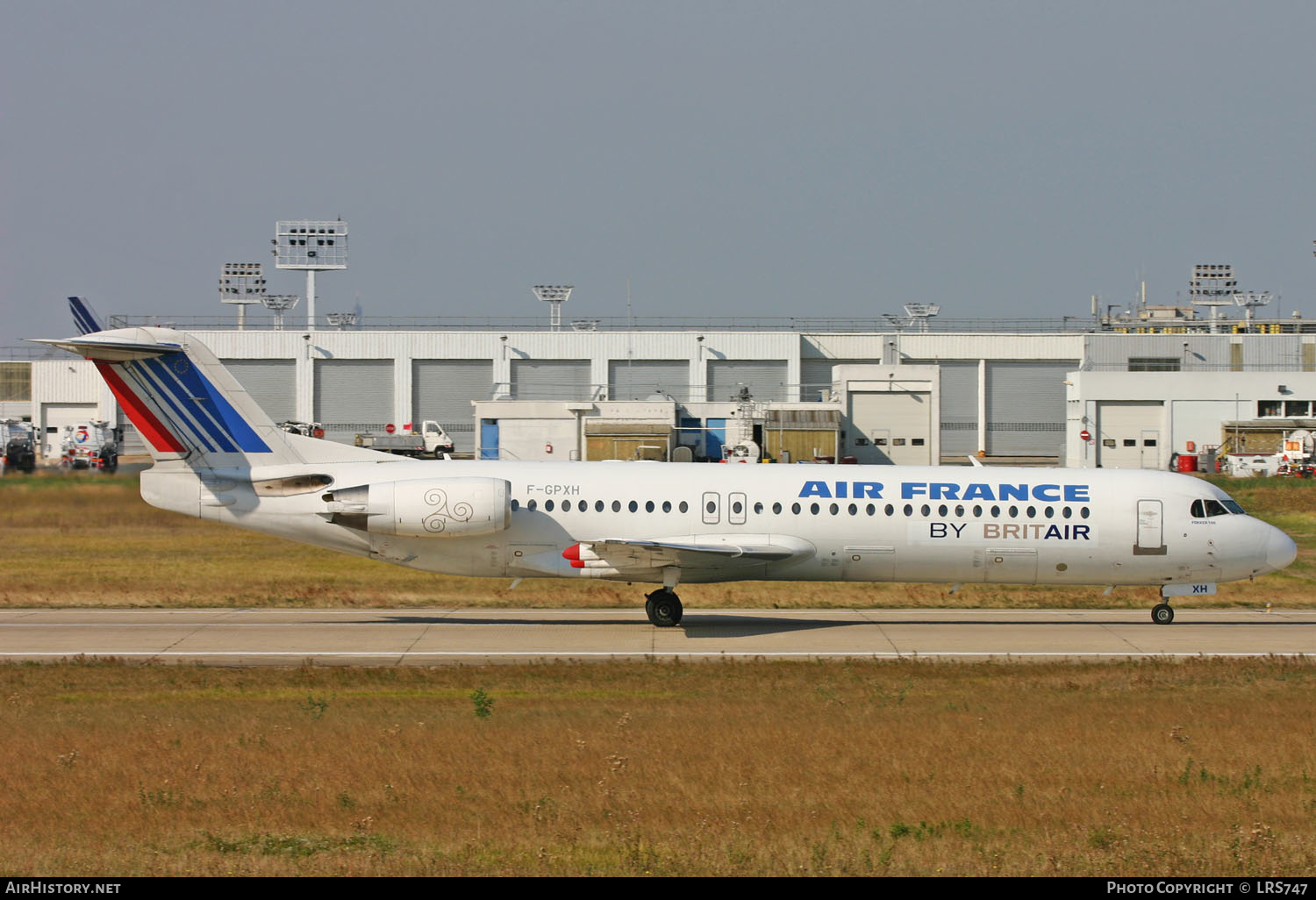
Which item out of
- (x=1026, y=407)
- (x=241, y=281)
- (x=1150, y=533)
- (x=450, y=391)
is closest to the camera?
(x=1150, y=533)

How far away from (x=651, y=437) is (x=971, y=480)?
4004 cm

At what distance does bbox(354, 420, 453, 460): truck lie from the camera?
6800 cm

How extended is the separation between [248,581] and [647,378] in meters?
47.0

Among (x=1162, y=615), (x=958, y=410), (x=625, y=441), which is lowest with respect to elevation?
(x=1162, y=615)

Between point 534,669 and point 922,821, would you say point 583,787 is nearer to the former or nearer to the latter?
point 922,821

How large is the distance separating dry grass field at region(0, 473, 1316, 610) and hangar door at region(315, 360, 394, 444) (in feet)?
119

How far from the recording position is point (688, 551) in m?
24.6

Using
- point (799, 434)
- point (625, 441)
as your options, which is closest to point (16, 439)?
point (625, 441)

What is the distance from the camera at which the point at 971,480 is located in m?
26.4

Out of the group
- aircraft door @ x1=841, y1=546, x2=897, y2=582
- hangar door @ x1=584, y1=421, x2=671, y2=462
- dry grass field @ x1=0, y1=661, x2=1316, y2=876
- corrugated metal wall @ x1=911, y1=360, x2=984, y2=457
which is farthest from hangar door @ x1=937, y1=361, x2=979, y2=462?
dry grass field @ x1=0, y1=661, x2=1316, y2=876

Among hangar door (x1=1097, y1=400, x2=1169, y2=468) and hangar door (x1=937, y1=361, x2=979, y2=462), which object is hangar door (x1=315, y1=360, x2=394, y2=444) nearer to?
hangar door (x1=937, y1=361, x2=979, y2=462)

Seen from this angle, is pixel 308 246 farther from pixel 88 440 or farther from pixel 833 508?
pixel 833 508
